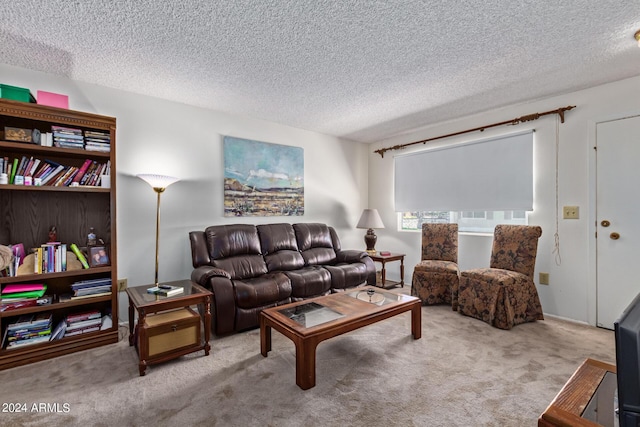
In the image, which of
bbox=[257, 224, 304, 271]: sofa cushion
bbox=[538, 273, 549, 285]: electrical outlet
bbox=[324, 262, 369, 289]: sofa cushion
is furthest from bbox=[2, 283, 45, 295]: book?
bbox=[538, 273, 549, 285]: electrical outlet

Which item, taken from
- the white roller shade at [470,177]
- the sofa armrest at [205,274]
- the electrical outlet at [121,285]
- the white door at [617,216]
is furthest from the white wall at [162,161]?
the white door at [617,216]

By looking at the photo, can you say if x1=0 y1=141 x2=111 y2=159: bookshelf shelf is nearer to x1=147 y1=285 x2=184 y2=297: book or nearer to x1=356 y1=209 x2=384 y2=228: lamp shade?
x1=147 y1=285 x2=184 y2=297: book

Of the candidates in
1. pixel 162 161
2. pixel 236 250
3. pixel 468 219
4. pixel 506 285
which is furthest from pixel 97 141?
pixel 468 219

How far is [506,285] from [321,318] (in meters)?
1.91

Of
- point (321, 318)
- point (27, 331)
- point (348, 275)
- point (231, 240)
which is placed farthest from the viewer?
point (348, 275)

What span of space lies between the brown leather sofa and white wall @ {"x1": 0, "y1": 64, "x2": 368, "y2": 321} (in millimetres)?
339

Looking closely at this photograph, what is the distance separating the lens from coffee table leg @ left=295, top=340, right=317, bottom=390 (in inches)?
72.1

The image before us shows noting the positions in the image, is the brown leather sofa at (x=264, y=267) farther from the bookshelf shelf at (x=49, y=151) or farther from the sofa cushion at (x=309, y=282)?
the bookshelf shelf at (x=49, y=151)

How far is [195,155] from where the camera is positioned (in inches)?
136

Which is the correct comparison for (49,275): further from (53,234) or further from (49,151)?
(49,151)

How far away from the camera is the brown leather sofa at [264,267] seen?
8.78 ft

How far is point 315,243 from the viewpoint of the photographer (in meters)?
4.06

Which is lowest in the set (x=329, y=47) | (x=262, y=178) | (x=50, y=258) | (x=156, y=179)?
(x=50, y=258)

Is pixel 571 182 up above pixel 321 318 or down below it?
above
